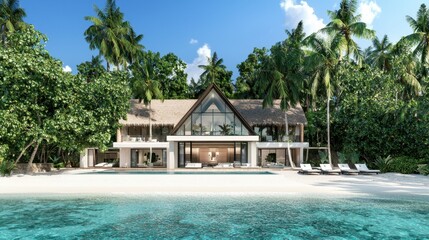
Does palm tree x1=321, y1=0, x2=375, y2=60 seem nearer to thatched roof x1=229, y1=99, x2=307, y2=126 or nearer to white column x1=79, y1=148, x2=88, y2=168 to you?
thatched roof x1=229, y1=99, x2=307, y2=126

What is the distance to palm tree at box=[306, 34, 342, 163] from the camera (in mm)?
29828

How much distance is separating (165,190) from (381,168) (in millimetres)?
17497

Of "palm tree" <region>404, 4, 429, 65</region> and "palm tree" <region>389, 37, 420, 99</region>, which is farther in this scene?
"palm tree" <region>389, 37, 420, 99</region>

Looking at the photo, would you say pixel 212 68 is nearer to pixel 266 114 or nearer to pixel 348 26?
pixel 266 114

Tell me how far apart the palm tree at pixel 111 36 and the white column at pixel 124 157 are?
1094 cm

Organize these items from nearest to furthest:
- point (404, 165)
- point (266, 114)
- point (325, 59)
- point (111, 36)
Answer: point (404, 165) → point (325, 59) → point (266, 114) → point (111, 36)

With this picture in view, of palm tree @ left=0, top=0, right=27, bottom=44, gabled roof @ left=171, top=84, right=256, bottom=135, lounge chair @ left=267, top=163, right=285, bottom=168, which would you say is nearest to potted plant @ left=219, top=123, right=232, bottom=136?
gabled roof @ left=171, top=84, right=256, bottom=135

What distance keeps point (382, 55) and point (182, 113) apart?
2351 cm

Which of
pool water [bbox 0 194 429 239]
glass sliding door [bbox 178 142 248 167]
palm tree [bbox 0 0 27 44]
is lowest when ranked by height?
pool water [bbox 0 194 429 239]

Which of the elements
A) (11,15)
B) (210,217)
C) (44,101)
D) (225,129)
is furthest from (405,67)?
(11,15)

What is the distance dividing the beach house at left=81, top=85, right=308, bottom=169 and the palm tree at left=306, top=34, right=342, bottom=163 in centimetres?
453

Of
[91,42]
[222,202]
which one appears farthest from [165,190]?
[91,42]

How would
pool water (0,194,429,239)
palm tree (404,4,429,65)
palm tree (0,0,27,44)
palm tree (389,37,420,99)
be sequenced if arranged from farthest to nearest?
palm tree (0,0,27,44) < palm tree (389,37,420,99) < palm tree (404,4,429,65) < pool water (0,194,429,239)

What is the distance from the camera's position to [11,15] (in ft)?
133
